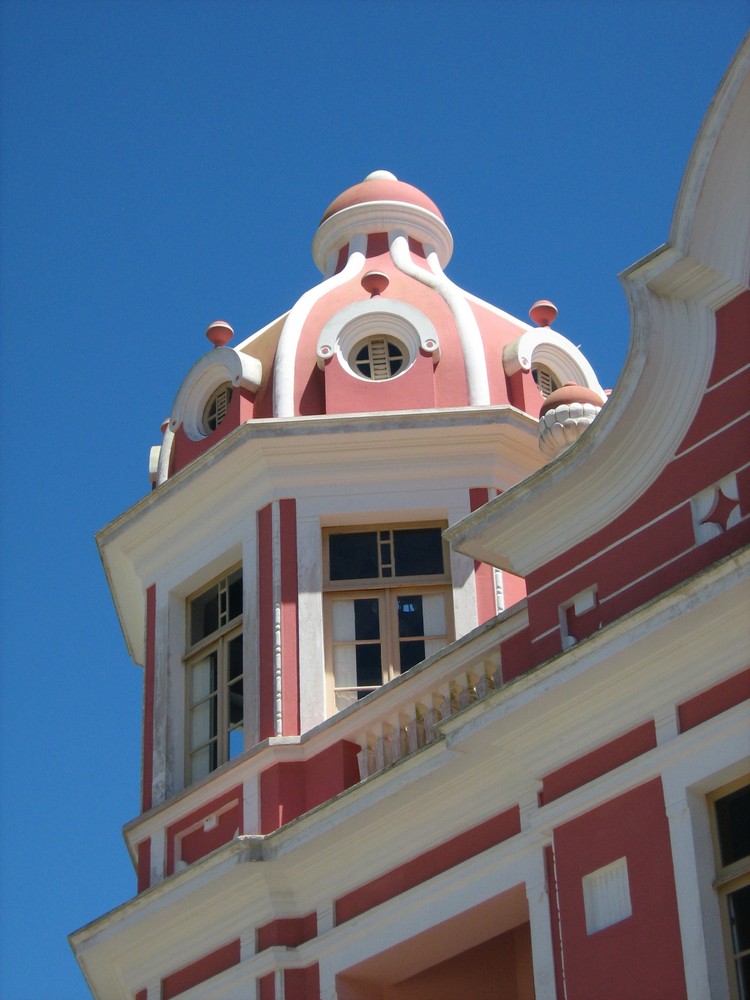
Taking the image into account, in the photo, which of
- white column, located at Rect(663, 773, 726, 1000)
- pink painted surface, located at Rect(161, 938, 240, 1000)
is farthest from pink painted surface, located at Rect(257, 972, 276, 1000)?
white column, located at Rect(663, 773, 726, 1000)

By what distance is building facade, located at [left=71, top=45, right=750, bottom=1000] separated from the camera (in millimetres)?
14312

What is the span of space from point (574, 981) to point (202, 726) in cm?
619

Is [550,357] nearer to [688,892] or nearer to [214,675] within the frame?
[214,675]

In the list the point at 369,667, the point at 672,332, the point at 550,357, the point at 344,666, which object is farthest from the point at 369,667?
the point at 672,332

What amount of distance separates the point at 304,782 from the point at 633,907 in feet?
14.6

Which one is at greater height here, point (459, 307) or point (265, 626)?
point (459, 307)

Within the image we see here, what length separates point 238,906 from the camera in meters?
17.5

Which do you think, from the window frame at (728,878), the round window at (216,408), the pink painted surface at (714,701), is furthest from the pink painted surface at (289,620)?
the window frame at (728,878)

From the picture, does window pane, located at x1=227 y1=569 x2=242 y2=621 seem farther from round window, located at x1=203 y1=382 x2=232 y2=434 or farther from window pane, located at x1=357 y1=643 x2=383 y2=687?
round window, located at x1=203 y1=382 x2=232 y2=434

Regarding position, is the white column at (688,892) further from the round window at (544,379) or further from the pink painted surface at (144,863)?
the round window at (544,379)

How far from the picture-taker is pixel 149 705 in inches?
793

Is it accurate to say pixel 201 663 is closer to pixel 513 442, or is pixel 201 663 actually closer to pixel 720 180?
pixel 513 442

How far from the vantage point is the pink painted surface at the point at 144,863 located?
1875 cm

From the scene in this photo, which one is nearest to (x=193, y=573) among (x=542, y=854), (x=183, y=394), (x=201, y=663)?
(x=201, y=663)
